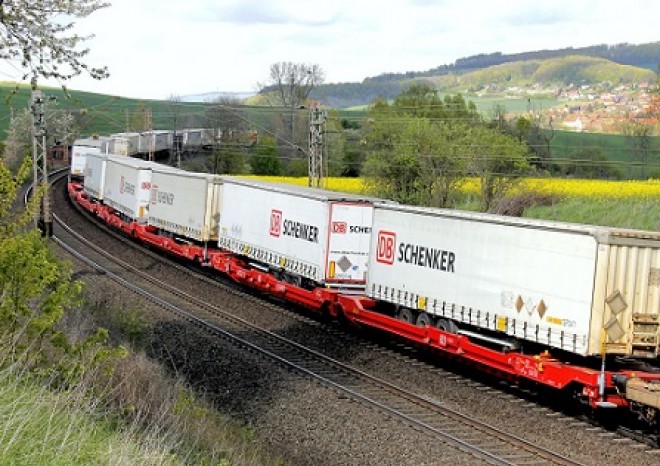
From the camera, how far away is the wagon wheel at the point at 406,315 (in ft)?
64.0

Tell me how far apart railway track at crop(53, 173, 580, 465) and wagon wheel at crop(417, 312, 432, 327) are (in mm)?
1969

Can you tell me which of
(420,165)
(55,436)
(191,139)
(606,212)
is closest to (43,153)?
(420,165)

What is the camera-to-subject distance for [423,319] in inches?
746

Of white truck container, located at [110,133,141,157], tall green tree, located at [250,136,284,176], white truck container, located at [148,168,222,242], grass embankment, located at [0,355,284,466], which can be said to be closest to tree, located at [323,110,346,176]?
tall green tree, located at [250,136,284,176]

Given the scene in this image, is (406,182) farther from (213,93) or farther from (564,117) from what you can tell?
(564,117)

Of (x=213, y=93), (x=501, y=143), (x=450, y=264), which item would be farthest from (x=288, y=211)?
(x=213, y=93)

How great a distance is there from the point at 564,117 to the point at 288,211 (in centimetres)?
10298

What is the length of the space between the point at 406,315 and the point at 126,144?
4062 cm

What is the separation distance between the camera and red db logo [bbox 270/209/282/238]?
24.4 metres

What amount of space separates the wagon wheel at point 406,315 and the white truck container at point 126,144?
125ft

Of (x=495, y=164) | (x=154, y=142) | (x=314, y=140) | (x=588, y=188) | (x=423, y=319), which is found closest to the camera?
(x=423, y=319)

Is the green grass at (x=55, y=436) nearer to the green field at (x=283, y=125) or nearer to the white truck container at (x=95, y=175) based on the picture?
the white truck container at (x=95, y=175)

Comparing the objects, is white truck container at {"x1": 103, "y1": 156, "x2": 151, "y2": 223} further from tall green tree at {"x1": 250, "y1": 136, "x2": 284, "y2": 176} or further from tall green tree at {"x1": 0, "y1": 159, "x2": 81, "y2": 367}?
tall green tree at {"x1": 250, "y1": 136, "x2": 284, "y2": 176}

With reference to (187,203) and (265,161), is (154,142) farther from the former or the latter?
(187,203)
